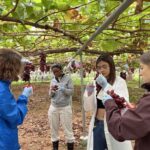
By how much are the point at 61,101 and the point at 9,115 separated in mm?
3021

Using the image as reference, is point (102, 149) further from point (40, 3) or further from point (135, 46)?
point (135, 46)

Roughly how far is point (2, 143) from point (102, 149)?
136 cm

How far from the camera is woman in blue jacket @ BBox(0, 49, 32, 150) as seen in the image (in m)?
2.90

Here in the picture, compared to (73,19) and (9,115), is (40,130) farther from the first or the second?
(9,115)

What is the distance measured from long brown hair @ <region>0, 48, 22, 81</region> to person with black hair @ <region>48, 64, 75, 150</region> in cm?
284

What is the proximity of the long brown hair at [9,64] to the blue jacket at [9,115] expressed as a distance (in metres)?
0.06

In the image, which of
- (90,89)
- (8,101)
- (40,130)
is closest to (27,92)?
(8,101)

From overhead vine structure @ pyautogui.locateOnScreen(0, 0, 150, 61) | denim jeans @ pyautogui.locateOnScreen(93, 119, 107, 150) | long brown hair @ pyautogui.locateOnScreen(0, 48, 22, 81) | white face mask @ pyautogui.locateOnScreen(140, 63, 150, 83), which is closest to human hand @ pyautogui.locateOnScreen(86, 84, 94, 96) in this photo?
denim jeans @ pyautogui.locateOnScreen(93, 119, 107, 150)

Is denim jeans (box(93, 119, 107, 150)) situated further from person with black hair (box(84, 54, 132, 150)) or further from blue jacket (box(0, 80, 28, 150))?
blue jacket (box(0, 80, 28, 150))

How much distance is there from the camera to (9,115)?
2.91 metres

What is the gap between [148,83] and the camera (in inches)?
85.8

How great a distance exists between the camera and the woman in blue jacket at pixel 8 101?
2.90m

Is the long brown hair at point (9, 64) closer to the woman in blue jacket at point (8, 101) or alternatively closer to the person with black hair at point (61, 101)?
the woman in blue jacket at point (8, 101)

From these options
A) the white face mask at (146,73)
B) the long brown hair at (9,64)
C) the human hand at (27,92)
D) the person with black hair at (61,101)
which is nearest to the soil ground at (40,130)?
the person with black hair at (61,101)
